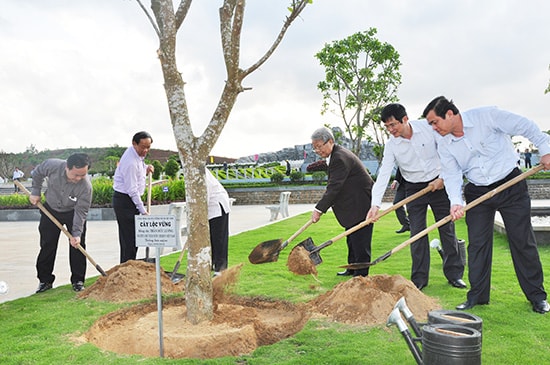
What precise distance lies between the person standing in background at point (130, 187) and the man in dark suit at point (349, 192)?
2.13m

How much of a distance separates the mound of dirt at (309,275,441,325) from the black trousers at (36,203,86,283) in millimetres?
2927

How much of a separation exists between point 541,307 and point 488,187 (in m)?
1.10

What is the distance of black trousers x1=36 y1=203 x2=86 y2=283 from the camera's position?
Result: 5773 millimetres

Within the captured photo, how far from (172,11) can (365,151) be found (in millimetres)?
44411

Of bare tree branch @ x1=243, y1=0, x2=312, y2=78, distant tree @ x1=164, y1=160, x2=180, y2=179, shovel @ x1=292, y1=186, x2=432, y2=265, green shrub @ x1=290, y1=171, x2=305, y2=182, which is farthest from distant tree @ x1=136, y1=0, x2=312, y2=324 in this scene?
distant tree @ x1=164, y1=160, x2=180, y2=179

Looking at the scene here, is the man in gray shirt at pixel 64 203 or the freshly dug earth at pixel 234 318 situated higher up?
the man in gray shirt at pixel 64 203

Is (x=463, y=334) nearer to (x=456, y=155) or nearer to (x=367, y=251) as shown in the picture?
(x=456, y=155)

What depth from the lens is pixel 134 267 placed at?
18.4 ft

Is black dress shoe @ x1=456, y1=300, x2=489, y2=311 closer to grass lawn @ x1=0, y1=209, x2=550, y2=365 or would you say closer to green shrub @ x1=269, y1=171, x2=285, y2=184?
grass lawn @ x1=0, y1=209, x2=550, y2=365

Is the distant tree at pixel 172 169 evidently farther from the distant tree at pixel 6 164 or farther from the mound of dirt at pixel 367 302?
the distant tree at pixel 6 164

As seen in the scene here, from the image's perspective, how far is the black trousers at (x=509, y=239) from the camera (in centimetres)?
425

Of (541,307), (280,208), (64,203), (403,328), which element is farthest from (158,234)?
(280,208)

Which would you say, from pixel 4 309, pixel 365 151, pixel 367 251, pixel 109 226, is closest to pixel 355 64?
pixel 109 226

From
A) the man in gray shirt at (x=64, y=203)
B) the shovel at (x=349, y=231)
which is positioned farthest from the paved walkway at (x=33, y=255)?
the shovel at (x=349, y=231)
